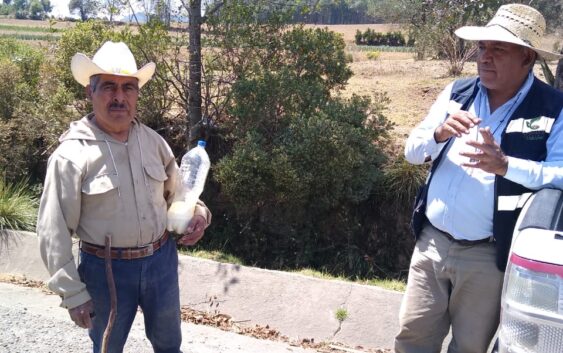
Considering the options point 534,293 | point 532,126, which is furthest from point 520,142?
point 534,293

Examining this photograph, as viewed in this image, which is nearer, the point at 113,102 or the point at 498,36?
the point at 498,36

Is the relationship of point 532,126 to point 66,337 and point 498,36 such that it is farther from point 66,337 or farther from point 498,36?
point 66,337

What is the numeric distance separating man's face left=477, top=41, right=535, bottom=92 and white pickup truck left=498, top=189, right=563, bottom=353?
0.87m

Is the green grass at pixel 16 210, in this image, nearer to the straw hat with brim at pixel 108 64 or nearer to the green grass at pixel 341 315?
the green grass at pixel 341 315

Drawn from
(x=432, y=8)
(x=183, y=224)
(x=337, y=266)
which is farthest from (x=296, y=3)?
(x=183, y=224)

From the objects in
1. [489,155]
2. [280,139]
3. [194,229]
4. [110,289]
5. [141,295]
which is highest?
[489,155]

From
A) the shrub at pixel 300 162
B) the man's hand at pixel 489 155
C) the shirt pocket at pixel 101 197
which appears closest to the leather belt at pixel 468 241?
the man's hand at pixel 489 155

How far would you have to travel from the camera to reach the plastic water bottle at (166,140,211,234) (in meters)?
3.42

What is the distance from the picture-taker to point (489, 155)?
2.86 m

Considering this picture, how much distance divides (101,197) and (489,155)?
1875mm

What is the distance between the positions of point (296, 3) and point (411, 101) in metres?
3.33

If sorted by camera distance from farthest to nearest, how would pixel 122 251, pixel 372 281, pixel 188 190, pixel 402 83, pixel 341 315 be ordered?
pixel 402 83, pixel 372 281, pixel 341 315, pixel 188 190, pixel 122 251

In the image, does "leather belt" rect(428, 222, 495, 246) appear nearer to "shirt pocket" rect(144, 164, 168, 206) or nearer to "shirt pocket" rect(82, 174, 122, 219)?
"shirt pocket" rect(144, 164, 168, 206)

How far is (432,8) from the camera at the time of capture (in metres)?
8.38
